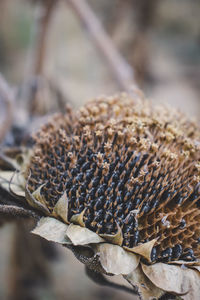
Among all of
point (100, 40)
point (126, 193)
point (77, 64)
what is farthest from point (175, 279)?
point (77, 64)

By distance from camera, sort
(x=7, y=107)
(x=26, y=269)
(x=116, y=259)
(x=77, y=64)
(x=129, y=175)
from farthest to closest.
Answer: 1. (x=77, y=64)
2. (x=26, y=269)
3. (x=7, y=107)
4. (x=129, y=175)
5. (x=116, y=259)

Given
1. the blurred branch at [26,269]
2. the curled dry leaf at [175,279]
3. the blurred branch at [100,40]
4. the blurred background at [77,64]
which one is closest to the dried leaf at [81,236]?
the curled dry leaf at [175,279]

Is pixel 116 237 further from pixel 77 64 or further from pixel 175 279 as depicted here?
pixel 77 64

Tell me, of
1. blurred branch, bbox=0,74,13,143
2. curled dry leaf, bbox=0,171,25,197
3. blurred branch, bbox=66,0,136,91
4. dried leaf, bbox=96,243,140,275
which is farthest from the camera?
blurred branch, bbox=66,0,136,91

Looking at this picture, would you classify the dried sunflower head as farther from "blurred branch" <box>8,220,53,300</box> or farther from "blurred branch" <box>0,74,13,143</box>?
"blurred branch" <box>8,220,53,300</box>

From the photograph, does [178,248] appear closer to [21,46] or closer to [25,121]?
[25,121]

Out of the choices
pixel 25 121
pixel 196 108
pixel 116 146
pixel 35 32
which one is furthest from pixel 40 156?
pixel 196 108

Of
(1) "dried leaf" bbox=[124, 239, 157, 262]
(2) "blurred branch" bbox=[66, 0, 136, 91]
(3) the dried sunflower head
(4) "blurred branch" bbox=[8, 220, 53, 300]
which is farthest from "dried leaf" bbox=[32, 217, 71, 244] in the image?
(2) "blurred branch" bbox=[66, 0, 136, 91]

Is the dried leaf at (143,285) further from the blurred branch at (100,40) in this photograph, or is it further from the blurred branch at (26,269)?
the blurred branch at (100,40)
